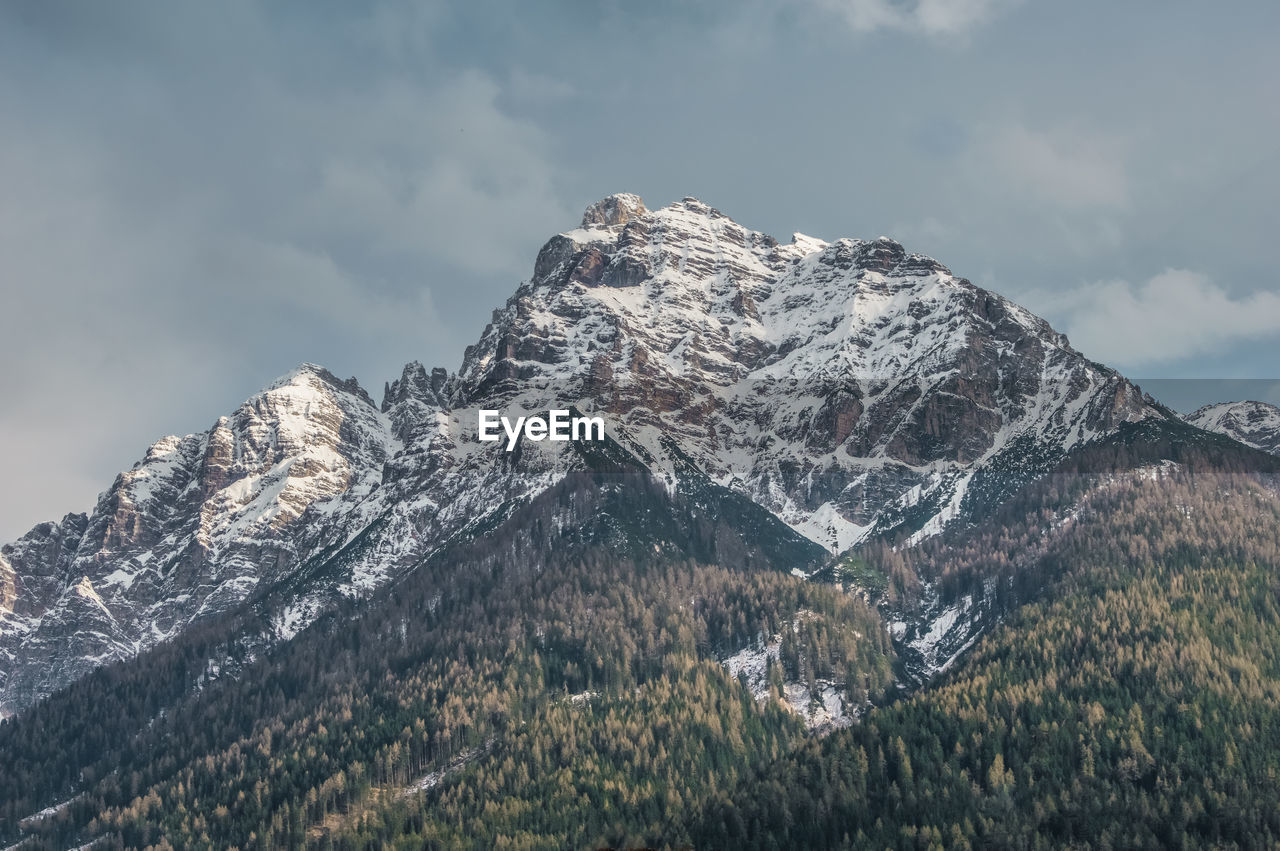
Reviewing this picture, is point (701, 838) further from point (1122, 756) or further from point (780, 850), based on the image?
point (1122, 756)

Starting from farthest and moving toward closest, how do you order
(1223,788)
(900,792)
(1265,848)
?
A: (900,792) → (1223,788) → (1265,848)

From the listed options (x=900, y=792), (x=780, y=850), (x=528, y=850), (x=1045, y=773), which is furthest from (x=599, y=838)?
(x=1045, y=773)

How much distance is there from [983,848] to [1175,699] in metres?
47.5

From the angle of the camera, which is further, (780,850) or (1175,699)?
(1175,699)

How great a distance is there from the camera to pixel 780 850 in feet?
603

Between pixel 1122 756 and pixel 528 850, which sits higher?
pixel 1122 756

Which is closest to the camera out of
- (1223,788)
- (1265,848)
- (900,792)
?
(1265,848)

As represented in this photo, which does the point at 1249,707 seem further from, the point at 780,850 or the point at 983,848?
the point at 780,850

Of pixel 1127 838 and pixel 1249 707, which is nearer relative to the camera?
pixel 1127 838

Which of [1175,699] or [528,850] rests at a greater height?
[1175,699]

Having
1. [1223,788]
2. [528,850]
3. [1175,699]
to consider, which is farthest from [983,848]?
[528,850]

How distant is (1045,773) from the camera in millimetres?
186000

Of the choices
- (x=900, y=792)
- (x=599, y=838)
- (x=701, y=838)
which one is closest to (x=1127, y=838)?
(x=900, y=792)

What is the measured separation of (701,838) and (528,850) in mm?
27999
